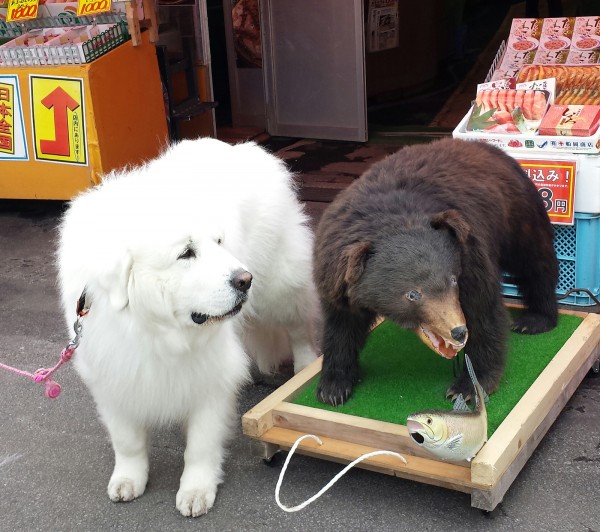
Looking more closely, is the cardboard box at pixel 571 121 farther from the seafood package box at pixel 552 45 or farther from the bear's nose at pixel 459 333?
A: the bear's nose at pixel 459 333

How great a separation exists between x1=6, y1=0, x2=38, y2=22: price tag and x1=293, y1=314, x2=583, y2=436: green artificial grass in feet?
13.6

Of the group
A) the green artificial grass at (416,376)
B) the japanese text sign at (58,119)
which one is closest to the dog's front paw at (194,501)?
the green artificial grass at (416,376)

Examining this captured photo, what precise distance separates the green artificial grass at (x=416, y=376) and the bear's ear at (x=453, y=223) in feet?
2.55

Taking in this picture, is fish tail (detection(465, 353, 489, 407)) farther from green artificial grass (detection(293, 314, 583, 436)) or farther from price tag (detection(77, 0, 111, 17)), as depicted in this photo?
price tag (detection(77, 0, 111, 17))

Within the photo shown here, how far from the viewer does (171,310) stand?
112 inches

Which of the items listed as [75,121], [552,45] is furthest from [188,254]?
[75,121]

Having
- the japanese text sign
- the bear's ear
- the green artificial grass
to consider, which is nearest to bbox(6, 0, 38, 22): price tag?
the japanese text sign

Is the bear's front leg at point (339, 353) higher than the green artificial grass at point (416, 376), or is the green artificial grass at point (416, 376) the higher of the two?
the bear's front leg at point (339, 353)

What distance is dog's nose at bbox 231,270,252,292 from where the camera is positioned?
109 inches

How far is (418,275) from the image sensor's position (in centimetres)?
285

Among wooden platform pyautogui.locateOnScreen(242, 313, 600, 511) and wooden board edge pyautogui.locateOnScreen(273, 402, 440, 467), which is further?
wooden board edge pyautogui.locateOnScreen(273, 402, 440, 467)

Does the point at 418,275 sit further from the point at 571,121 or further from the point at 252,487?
the point at 571,121

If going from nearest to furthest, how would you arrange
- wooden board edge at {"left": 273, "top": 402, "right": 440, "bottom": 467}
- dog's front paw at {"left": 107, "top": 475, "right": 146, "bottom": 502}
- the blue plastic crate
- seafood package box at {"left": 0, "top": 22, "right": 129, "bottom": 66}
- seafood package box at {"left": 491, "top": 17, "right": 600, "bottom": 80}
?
wooden board edge at {"left": 273, "top": 402, "right": 440, "bottom": 467}, dog's front paw at {"left": 107, "top": 475, "right": 146, "bottom": 502}, the blue plastic crate, seafood package box at {"left": 491, "top": 17, "right": 600, "bottom": 80}, seafood package box at {"left": 0, "top": 22, "right": 129, "bottom": 66}

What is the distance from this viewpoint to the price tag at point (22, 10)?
21.2 feet
